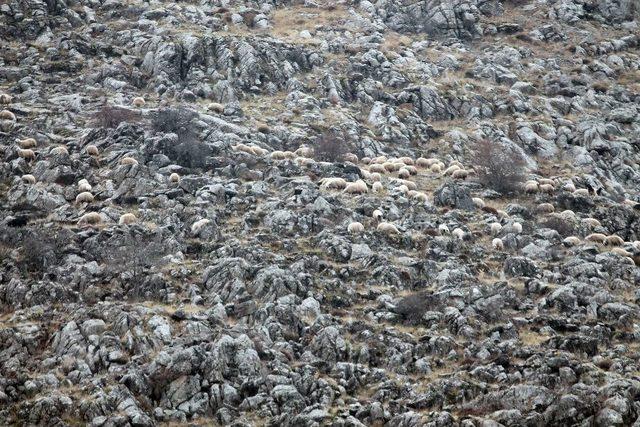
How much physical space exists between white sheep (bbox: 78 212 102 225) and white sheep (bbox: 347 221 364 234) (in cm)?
1283

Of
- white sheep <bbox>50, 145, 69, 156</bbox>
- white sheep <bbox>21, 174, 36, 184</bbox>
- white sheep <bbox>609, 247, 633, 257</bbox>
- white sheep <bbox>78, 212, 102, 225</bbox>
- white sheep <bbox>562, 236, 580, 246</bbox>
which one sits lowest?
white sheep <bbox>21, 174, 36, 184</bbox>

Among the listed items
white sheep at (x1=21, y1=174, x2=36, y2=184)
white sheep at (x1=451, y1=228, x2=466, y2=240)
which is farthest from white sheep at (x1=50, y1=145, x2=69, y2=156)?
white sheep at (x1=451, y1=228, x2=466, y2=240)

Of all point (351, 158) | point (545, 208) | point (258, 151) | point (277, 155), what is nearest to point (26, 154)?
point (258, 151)

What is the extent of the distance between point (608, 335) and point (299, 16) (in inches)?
1845

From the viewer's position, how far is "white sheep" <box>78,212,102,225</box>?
4384 cm

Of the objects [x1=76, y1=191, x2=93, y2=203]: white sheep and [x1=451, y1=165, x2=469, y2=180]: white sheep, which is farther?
[x1=451, y1=165, x2=469, y2=180]: white sheep

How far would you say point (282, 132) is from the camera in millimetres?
57094

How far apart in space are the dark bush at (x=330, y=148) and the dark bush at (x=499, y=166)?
872 centimetres

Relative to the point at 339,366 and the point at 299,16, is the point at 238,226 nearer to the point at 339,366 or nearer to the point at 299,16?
the point at 339,366

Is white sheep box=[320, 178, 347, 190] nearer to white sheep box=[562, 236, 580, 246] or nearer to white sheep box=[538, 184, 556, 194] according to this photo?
white sheep box=[538, 184, 556, 194]

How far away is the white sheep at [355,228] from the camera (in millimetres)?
44719

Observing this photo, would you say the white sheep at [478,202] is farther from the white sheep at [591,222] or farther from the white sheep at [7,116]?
the white sheep at [7,116]

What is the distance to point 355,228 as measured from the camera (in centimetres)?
4475

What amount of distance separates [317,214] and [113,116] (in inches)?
661
